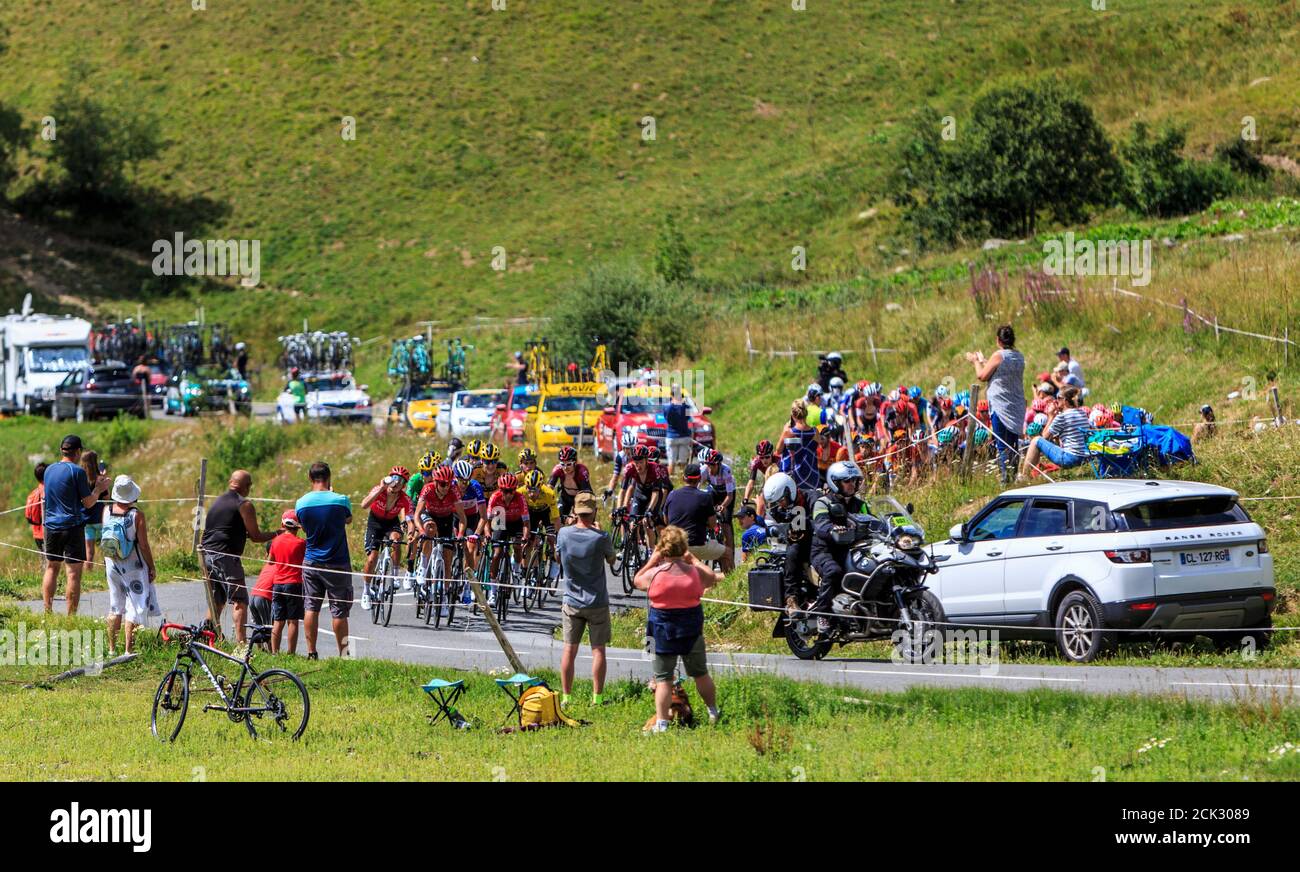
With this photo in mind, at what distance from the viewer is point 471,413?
38.8 metres

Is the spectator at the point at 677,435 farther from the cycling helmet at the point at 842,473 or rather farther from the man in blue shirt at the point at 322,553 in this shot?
A: the cycling helmet at the point at 842,473

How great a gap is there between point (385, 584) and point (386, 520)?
79 centimetres

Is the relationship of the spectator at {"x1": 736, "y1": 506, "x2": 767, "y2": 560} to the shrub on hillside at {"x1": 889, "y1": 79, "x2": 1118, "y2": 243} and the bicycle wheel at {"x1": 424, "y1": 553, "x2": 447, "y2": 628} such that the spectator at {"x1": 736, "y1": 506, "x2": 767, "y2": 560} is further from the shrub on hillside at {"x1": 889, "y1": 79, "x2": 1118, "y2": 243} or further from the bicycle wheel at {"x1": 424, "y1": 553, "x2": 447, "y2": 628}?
the shrub on hillside at {"x1": 889, "y1": 79, "x2": 1118, "y2": 243}

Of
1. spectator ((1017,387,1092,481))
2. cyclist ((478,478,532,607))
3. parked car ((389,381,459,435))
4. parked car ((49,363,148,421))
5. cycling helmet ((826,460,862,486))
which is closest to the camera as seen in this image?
cycling helmet ((826,460,862,486))

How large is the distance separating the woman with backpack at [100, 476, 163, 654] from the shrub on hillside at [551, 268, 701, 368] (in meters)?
30.5

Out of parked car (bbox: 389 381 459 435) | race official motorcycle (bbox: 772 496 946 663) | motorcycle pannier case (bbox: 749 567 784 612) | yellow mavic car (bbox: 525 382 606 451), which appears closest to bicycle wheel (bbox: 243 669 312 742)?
motorcycle pannier case (bbox: 749 567 784 612)

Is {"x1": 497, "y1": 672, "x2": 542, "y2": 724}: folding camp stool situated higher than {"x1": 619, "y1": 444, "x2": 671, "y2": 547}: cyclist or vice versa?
{"x1": 619, "y1": 444, "x2": 671, "y2": 547}: cyclist

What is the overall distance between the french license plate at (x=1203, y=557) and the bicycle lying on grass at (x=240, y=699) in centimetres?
750

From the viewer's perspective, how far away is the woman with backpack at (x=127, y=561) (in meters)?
15.8

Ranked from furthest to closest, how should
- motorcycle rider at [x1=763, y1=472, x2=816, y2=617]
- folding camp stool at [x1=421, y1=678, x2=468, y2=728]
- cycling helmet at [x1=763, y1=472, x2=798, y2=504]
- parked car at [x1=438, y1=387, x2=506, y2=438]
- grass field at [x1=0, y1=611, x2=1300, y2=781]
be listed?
parked car at [x1=438, y1=387, x2=506, y2=438]
cycling helmet at [x1=763, y1=472, x2=798, y2=504]
motorcycle rider at [x1=763, y1=472, x2=816, y2=617]
folding camp stool at [x1=421, y1=678, x2=468, y2=728]
grass field at [x1=0, y1=611, x2=1300, y2=781]

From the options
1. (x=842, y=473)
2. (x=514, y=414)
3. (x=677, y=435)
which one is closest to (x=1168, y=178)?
(x=514, y=414)

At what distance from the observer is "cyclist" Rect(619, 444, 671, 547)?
2075 centimetres

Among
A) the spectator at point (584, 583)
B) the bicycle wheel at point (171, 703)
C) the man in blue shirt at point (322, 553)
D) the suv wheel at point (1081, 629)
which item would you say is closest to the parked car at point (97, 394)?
the man in blue shirt at point (322, 553)
